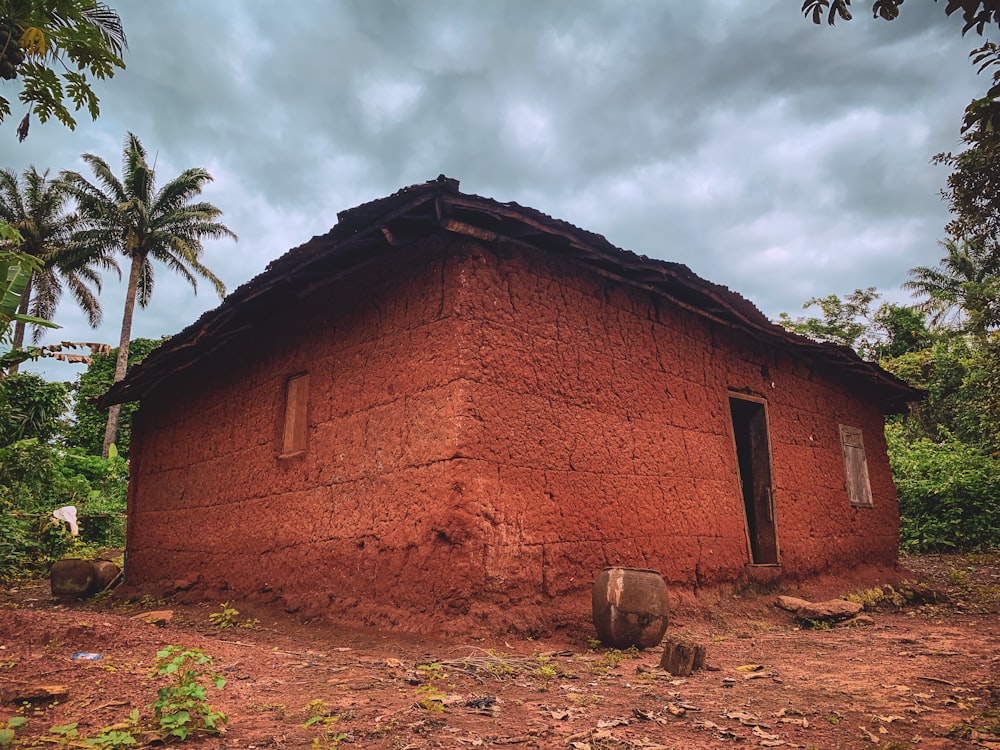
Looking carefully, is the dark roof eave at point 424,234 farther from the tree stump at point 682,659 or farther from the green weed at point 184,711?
the green weed at point 184,711

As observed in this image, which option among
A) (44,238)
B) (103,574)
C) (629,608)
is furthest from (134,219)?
(629,608)

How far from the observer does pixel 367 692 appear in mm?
3564

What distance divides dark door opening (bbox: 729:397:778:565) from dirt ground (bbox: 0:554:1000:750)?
1.87m

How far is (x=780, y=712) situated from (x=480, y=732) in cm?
154

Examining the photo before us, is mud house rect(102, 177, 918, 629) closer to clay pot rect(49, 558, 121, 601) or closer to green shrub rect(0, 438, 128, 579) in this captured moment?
clay pot rect(49, 558, 121, 601)

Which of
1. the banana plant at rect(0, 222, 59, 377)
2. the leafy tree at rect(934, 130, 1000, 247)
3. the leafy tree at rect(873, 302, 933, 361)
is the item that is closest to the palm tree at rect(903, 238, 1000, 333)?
the leafy tree at rect(873, 302, 933, 361)

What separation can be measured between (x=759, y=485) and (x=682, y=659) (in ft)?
14.2

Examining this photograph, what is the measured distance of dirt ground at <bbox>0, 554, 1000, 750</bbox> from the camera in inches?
115

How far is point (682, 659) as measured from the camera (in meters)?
4.25

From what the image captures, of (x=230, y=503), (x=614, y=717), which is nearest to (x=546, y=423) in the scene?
(x=614, y=717)

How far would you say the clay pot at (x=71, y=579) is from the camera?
911 centimetres

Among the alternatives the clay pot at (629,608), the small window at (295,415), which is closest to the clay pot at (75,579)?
the small window at (295,415)

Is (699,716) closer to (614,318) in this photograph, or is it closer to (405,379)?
(405,379)

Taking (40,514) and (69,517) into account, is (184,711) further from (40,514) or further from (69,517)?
(40,514)
